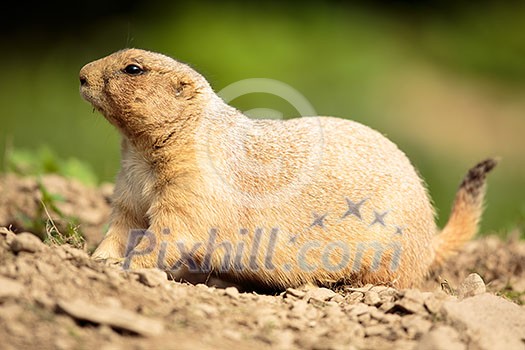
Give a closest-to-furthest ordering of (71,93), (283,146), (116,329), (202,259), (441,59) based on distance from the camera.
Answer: (116,329) → (202,259) → (283,146) → (71,93) → (441,59)

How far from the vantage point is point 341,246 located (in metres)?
5.43

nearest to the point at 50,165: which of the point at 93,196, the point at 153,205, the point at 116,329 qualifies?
the point at 93,196

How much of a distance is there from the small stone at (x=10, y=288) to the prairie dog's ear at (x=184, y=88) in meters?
2.16

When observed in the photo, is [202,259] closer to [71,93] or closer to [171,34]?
[71,93]

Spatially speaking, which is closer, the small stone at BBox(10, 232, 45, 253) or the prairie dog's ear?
the small stone at BBox(10, 232, 45, 253)

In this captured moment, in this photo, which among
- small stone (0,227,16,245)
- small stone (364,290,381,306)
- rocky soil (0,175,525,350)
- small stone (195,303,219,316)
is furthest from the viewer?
small stone (364,290,381,306)

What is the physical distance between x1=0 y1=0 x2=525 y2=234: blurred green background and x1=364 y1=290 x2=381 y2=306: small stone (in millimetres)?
6349

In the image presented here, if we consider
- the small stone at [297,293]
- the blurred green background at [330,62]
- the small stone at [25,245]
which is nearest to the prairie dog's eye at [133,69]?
the small stone at [25,245]

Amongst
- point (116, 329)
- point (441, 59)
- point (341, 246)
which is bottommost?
point (116, 329)

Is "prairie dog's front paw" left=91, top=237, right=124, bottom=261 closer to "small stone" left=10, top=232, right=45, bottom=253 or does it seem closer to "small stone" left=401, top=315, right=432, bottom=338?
"small stone" left=10, top=232, right=45, bottom=253

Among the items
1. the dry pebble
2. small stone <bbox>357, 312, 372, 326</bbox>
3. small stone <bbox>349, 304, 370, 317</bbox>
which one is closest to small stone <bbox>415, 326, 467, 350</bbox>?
the dry pebble

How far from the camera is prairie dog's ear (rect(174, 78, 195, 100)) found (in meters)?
5.51

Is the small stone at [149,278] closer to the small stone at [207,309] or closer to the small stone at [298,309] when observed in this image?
the small stone at [207,309]

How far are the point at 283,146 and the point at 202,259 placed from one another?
3.52 feet
